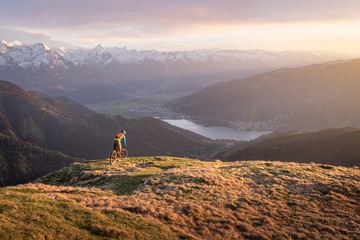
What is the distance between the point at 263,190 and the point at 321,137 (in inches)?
5882

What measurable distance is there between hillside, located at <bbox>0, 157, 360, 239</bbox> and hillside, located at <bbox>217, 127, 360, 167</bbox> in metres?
104

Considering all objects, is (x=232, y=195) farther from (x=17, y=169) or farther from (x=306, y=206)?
(x=17, y=169)

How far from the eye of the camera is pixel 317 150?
140000mm

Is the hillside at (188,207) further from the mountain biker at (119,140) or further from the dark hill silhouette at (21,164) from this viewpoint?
the dark hill silhouette at (21,164)

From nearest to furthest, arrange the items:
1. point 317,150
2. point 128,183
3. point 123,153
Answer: point 128,183, point 123,153, point 317,150

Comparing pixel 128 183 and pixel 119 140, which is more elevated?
pixel 119 140

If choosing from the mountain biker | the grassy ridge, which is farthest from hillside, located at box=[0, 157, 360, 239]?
the mountain biker

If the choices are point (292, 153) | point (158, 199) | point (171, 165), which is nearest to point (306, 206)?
point (158, 199)

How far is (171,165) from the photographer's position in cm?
4050

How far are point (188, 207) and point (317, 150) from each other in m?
142

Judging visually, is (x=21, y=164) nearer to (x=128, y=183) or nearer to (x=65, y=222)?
(x=128, y=183)

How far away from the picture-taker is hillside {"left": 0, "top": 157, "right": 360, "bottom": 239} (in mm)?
16047

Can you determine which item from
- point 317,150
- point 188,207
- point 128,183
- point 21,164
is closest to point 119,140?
point 128,183

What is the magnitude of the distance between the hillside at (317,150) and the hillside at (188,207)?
104 metres
